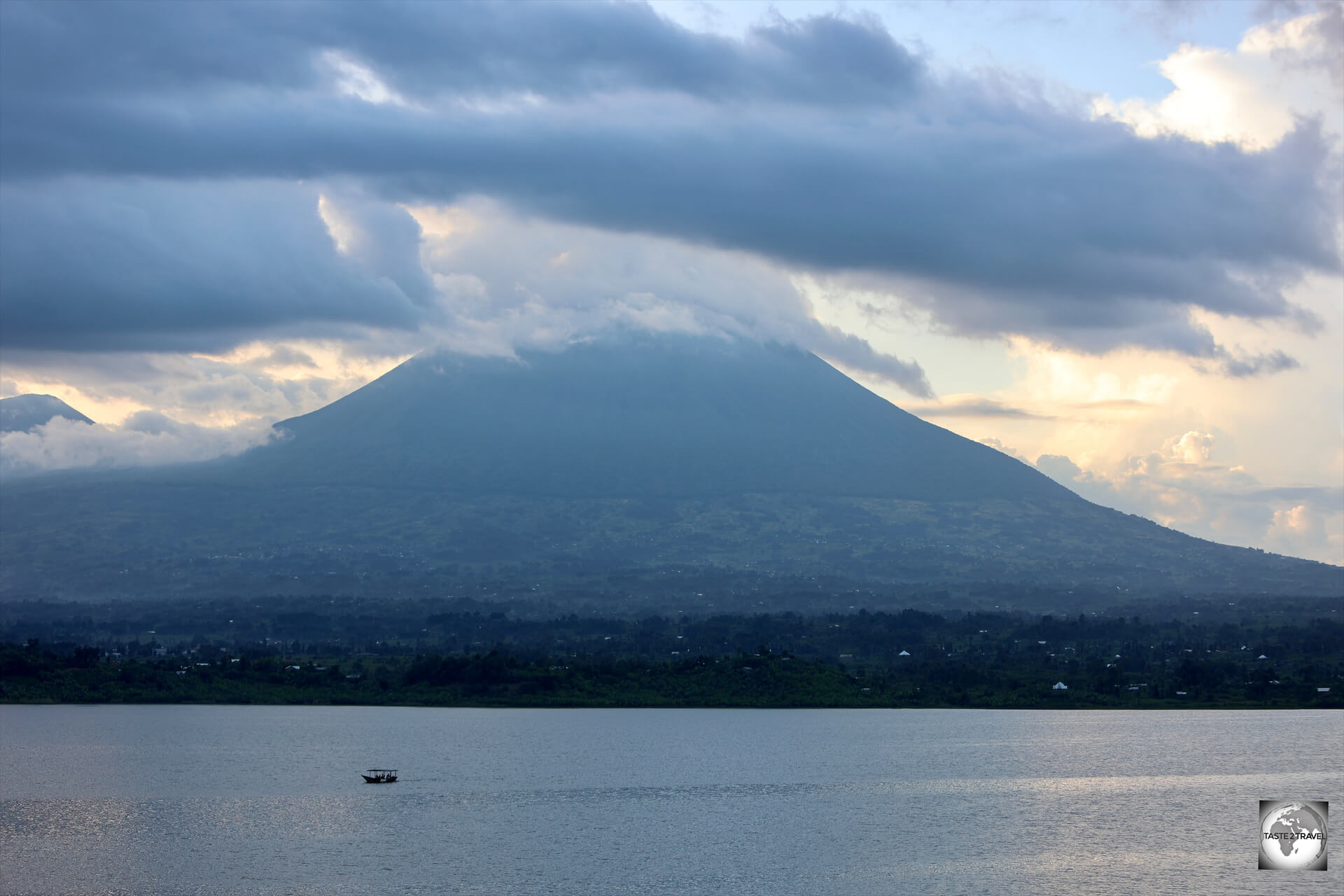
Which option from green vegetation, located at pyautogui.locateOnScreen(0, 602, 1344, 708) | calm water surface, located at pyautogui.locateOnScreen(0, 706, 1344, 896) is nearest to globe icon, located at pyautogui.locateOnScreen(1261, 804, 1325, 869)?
calm water surface, located at pyautogui.locateOnScreen(0, 706, 1344, 896)

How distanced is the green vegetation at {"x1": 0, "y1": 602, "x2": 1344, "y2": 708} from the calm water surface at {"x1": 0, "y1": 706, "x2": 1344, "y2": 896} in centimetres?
637

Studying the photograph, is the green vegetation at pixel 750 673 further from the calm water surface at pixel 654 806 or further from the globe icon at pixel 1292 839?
the globe icon at pixel 1292 839

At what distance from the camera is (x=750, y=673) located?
111688mm

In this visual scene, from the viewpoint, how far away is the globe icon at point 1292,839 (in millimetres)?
49250

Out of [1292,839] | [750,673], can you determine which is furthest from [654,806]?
[750,673]

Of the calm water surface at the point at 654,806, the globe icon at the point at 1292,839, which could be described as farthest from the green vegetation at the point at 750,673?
the globe icon at the point at 1292,839


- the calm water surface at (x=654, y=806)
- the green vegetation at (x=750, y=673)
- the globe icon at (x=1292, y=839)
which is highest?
the green vegetation at (x=750, y=673)

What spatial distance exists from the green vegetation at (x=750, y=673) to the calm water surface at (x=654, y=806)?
6366mm

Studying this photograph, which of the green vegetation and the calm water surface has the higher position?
the green vegetation

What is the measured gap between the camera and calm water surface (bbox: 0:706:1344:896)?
48.2 metres

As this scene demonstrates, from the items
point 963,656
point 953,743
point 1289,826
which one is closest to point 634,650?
point 963,656

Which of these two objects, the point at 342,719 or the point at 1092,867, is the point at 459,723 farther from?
the point at 1092,867

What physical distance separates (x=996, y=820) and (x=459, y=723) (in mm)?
55851

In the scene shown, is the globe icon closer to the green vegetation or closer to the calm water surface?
the calm water surface
